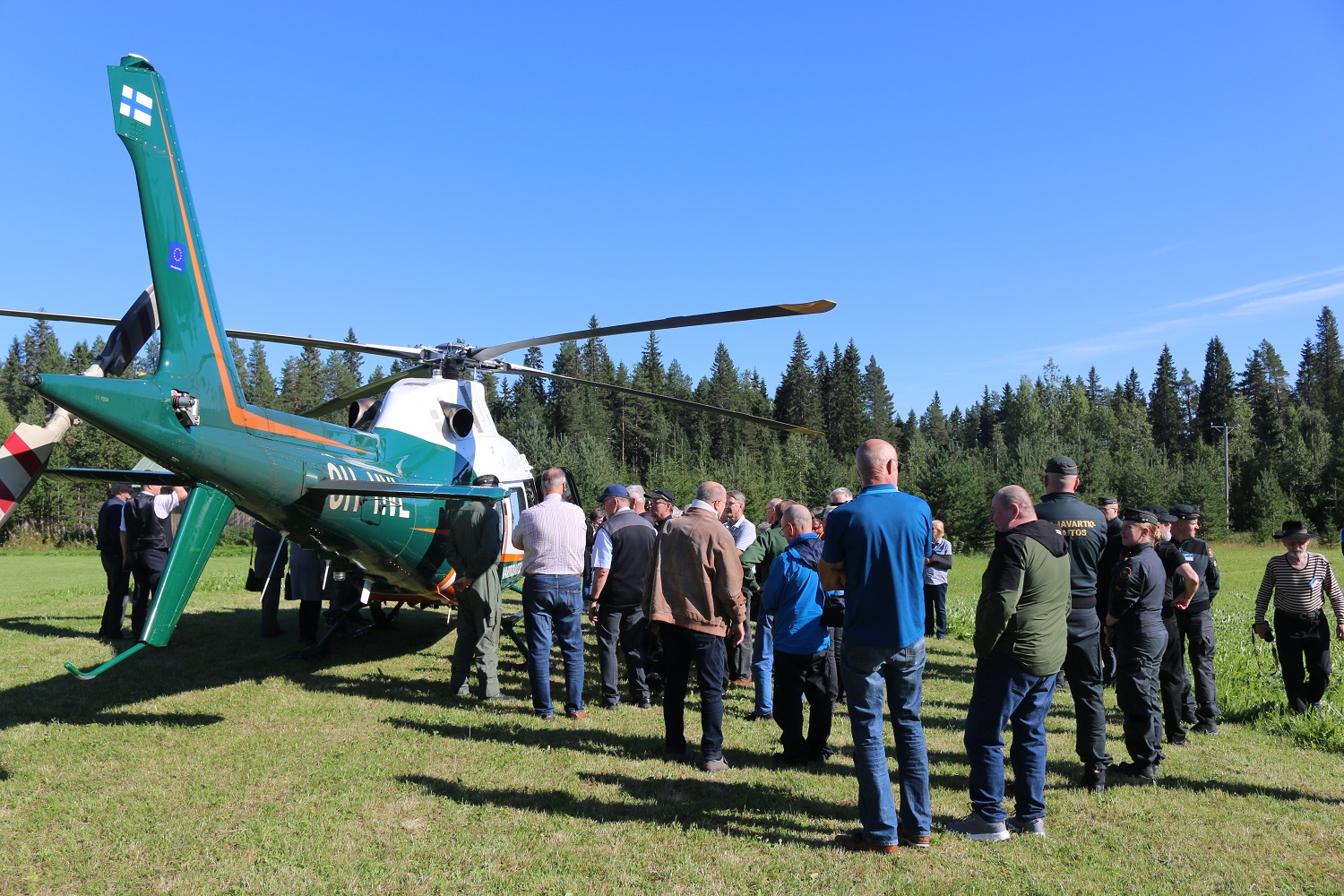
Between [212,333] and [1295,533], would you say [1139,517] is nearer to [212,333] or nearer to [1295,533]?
[1295,533]

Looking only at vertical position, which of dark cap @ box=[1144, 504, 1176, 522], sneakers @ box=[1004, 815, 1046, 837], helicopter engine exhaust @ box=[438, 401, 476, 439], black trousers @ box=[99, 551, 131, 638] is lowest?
sneakers @ box=[1004, 815, 1046, 837]

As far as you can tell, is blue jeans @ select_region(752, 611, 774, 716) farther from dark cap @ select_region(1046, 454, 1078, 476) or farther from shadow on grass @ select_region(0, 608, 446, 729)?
shadow on grass @ select_region(0, 608, 446, 729)

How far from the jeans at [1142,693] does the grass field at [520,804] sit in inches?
10.6

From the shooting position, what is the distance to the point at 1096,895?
3.97 meters

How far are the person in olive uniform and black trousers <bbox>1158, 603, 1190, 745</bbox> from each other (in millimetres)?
1413

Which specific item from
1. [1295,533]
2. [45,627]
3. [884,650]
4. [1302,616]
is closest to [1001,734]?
[884,650]

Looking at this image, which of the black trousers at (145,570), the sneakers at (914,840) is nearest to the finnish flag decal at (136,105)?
the sneakers at (914,840)

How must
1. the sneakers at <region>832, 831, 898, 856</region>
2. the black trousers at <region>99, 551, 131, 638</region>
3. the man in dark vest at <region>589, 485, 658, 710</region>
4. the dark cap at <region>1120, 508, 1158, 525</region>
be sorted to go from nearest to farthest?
the sneakers at <region>832, 831, 898, 856</region> < the dark cap at <region>1120, 508, 1158, 525</region> < the man in dark vest at <region>589, 485, 658, 710</region> < the black trousers at <region>99, 551, 131, 638</region>

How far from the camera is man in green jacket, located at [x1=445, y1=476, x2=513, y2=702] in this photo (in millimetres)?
7441

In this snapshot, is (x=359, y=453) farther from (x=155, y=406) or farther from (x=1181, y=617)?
(x=1181, y=617)

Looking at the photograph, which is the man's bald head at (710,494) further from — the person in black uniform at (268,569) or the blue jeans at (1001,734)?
the person in black uniform at (268,569)

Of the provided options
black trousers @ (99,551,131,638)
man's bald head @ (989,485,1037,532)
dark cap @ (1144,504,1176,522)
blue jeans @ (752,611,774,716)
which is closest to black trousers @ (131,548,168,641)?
black trousers @ (99,551,131,638)

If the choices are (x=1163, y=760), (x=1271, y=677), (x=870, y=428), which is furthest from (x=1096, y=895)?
(x=870, y=428)

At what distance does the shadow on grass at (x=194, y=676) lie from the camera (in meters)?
6.93
